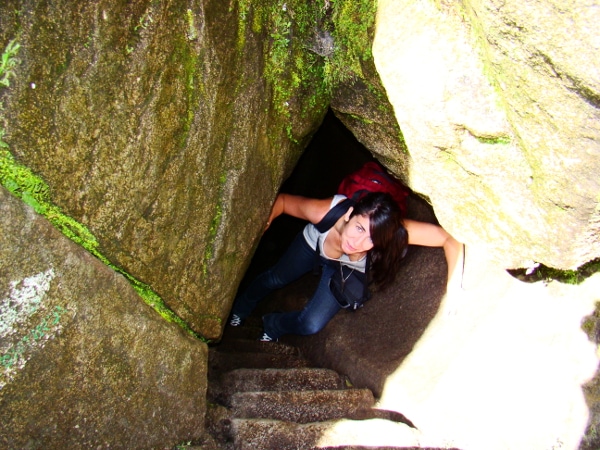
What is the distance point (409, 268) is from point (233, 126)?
1.67m

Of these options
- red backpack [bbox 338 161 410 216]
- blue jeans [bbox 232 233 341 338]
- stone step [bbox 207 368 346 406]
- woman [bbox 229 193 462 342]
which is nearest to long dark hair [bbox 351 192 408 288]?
woman [bbox 229 193 462 342]

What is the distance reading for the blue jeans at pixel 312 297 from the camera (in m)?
3.45

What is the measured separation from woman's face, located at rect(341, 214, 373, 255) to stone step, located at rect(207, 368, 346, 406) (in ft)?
2.49

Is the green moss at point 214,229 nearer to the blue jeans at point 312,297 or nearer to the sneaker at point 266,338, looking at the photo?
the blue jeans at point 312,297

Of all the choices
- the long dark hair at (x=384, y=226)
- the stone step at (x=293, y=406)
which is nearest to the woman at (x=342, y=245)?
the long dark hair at (x=384, y=226)

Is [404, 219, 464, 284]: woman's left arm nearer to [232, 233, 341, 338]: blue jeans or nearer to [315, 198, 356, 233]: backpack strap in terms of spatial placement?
[315, 198, 356, 233]: backpack strap

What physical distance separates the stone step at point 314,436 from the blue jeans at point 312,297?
1.03 meters

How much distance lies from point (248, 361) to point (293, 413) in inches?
36.0

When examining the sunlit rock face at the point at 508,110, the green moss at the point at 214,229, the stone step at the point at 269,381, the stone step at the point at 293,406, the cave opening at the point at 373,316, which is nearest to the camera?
the sunlit rock face at the point at 508,110

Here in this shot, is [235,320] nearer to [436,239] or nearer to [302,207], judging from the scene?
[302,207]

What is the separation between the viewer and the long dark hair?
9.48 ft

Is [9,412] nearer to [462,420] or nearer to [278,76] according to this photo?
[278,76]

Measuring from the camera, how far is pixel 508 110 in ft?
6.30

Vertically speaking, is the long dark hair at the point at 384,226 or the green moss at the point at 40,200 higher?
the green moss at the point at 40,200
